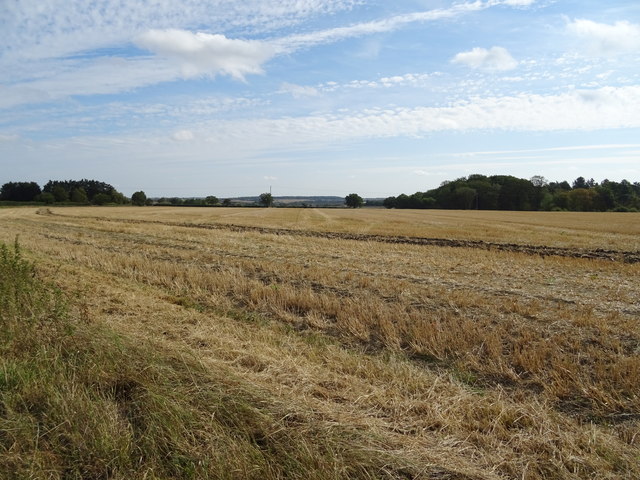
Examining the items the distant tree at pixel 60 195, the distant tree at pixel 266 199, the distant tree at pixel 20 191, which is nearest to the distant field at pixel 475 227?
the distant tree at pixel 60 195

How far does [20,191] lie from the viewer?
407 feet

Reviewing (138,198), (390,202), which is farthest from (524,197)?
(138,198)

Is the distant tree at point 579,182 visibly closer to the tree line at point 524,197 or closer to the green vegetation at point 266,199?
the tree line at point 524,197

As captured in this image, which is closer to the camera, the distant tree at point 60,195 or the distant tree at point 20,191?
the distant tree at point 60,195

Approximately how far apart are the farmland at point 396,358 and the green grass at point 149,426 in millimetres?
30

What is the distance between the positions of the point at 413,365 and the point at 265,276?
23.7 ft

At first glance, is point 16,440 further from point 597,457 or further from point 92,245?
point 92,245

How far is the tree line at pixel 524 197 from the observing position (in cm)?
11256

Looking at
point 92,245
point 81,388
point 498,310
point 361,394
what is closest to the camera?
point 81,388

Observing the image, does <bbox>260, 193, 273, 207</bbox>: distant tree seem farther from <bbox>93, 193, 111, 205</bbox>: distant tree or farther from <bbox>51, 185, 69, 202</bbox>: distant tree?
<bbox>51, 185, 69, 202</bbox>: distant tree

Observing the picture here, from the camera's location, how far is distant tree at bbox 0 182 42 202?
406 ft

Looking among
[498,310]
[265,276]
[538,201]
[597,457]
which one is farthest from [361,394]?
[538,201]

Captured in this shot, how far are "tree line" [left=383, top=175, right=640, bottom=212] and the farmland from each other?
116 m

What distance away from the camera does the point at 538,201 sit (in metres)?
124
